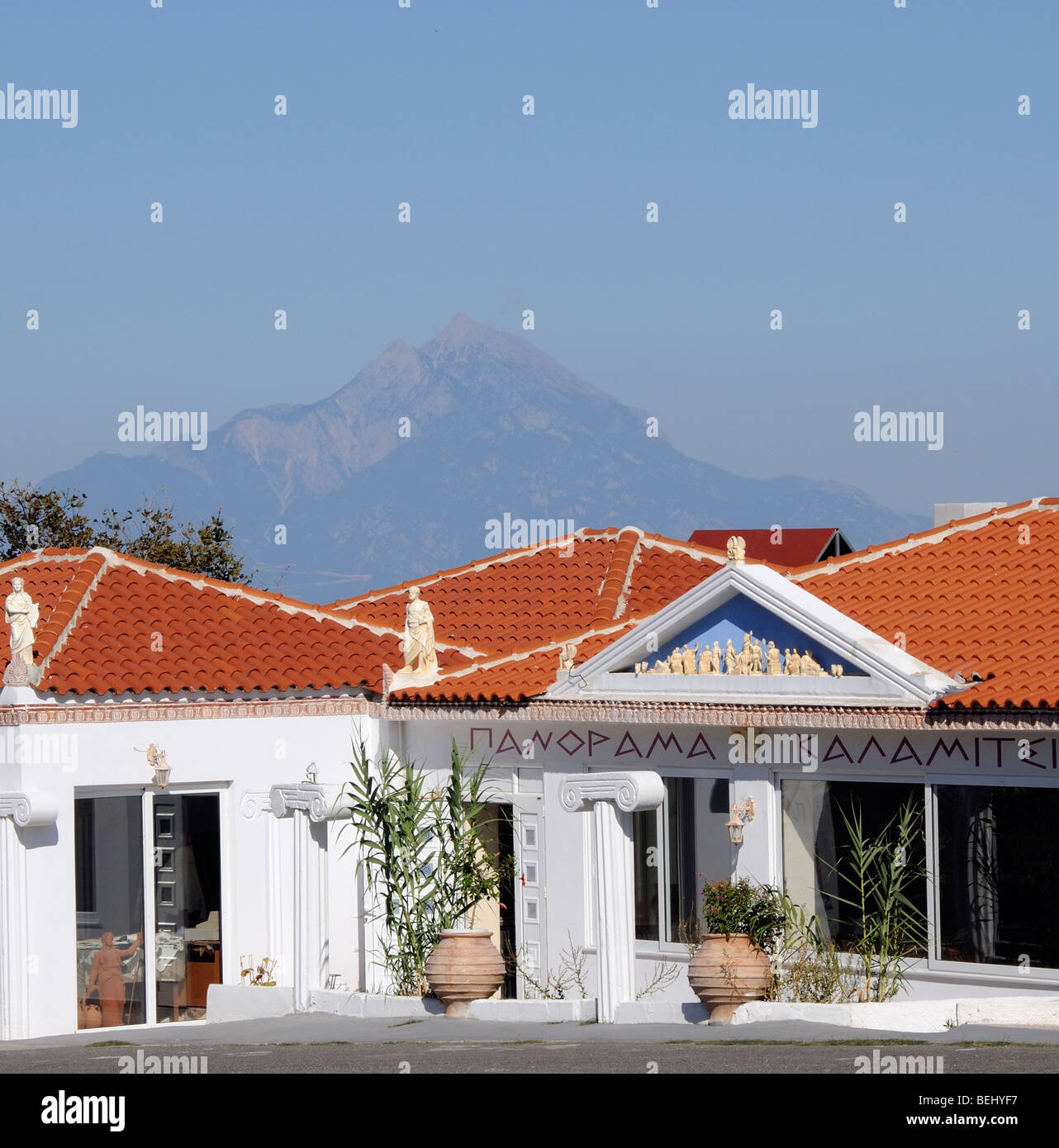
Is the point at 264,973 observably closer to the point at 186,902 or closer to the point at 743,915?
the point at 186,902

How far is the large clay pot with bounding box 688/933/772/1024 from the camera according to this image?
55.0 ft

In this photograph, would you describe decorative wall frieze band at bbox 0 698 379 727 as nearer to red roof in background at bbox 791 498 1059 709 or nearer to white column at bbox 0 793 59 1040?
white column at bbox 0 793 59 1040

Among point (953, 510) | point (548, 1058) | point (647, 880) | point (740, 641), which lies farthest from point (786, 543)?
point (548, 1058)

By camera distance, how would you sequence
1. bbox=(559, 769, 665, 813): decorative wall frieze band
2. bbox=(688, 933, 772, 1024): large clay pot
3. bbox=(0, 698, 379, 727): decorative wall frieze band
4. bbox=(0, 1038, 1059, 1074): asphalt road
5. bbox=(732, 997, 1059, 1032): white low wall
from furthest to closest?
bbox=(0, 698, 379, 727): decorative wall frieze band → bbox=(688, 933, 772, 1024): large clay pot → bbox=(559, 769, 665, 813): decorative wall frieze band → bbox=(732, 997, 1059, 1032): white low wall → bbox=(0, 1038, 1059, 1074): asphalt road

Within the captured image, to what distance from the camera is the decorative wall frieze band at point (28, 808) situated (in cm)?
1975

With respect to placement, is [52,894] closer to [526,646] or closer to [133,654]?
[133,654]

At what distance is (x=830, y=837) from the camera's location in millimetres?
19328

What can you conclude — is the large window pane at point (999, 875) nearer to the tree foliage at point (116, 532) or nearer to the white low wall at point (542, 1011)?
the white low wall at point (542, 1011)

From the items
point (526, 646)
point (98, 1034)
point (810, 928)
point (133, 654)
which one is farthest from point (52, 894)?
point (810, 928)

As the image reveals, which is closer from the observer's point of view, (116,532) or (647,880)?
(647,880)

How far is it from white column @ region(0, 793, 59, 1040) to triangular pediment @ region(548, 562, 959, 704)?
5.62 metres

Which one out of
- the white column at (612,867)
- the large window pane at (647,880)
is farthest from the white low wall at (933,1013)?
the large window pane at (647,880)

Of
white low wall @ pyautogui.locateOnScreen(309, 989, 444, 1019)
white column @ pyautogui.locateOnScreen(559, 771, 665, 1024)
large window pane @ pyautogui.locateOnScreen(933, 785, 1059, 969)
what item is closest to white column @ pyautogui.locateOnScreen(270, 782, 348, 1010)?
white low wall @ pyautogui.locateOnScreen(309, 989, 444, 1019)

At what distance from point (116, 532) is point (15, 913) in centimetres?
3139
